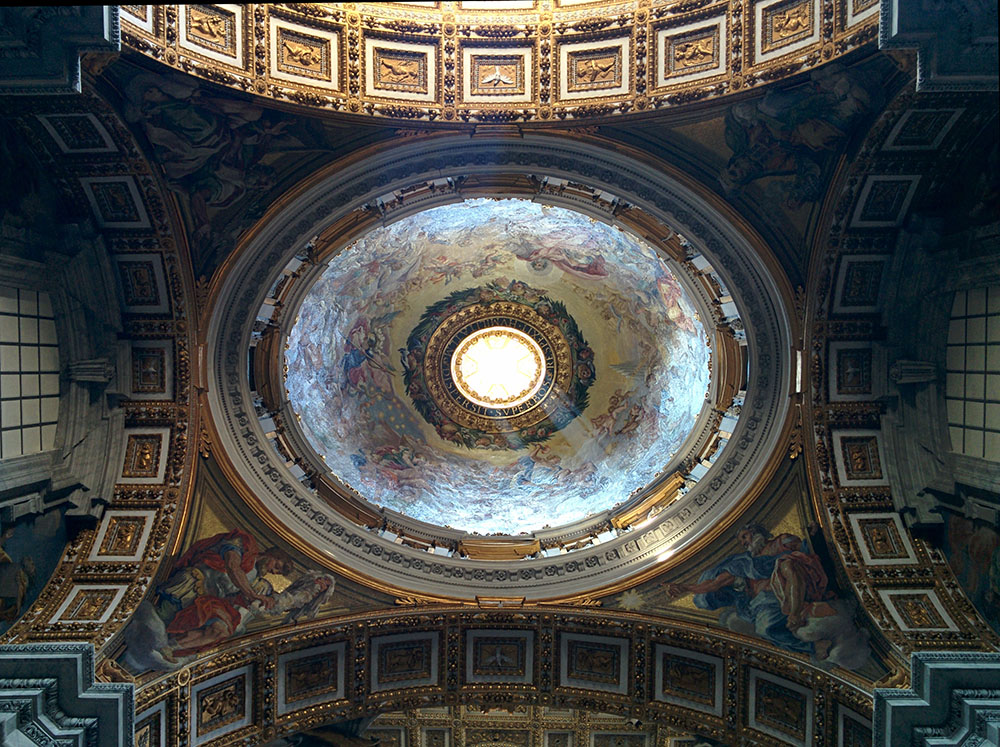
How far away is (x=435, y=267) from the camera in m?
22.2

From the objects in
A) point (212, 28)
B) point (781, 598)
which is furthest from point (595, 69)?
point (781, 598)

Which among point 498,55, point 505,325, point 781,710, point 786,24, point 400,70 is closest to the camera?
point 786,24

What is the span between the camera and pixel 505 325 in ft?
77.8

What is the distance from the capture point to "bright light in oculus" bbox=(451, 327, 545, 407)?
23.7 meters

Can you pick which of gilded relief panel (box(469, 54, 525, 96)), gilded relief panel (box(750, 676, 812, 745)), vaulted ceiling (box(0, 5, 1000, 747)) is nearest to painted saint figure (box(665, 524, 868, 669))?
vaulted ceiling (box(0, 5, 1000, 747))

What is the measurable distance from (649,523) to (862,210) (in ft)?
24.4

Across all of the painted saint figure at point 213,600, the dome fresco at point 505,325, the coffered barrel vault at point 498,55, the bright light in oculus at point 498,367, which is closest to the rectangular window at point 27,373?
the painted saint figure at point 213,600

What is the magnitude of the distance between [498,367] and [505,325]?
1.30 metres

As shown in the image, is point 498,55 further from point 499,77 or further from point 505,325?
point 505,325

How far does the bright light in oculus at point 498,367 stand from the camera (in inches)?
932

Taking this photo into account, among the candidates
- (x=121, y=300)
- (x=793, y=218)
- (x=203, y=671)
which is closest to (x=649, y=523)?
(x=793, y=218)

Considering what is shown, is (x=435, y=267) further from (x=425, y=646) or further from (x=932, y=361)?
(x=932, y=361)

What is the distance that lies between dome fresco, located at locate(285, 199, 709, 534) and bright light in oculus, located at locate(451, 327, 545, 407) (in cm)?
33

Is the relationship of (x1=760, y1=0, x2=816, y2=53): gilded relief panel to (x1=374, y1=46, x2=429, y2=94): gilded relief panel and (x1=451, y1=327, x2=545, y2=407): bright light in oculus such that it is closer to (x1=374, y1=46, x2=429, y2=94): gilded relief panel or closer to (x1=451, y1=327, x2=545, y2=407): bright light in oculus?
(x1=374, y1=46, x2=429, y2=94): gilded relief panel
